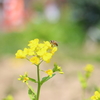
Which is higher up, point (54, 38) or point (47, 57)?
point (54, 38)

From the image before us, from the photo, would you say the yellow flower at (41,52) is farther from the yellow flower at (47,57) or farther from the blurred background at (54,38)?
the blurred background at (54,38)

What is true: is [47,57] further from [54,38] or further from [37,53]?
[54,38]

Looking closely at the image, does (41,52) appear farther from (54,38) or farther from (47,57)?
(54,38)

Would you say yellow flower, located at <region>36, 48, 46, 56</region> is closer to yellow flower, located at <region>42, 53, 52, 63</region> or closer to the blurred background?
yellow flower, located at <region>42, 53, 52, 63</region>

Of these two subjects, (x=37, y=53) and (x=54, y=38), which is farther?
(x=54, y=38)

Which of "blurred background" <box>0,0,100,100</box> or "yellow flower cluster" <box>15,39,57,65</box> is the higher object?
"blurred background" <box>0,0,100,100</box>

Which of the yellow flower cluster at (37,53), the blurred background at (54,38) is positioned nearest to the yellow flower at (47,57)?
the yellow flower cluster at (37,53)

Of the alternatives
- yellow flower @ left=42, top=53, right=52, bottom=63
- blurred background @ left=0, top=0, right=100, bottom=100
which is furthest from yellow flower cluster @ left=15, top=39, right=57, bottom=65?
blurred background @ left=0, top=0, right=100, bottom=100

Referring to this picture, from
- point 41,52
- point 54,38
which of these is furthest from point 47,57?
point 54,38

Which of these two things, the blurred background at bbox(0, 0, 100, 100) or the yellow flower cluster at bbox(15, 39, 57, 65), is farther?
the blurred background at bbox(0, 0, 100, 100)
